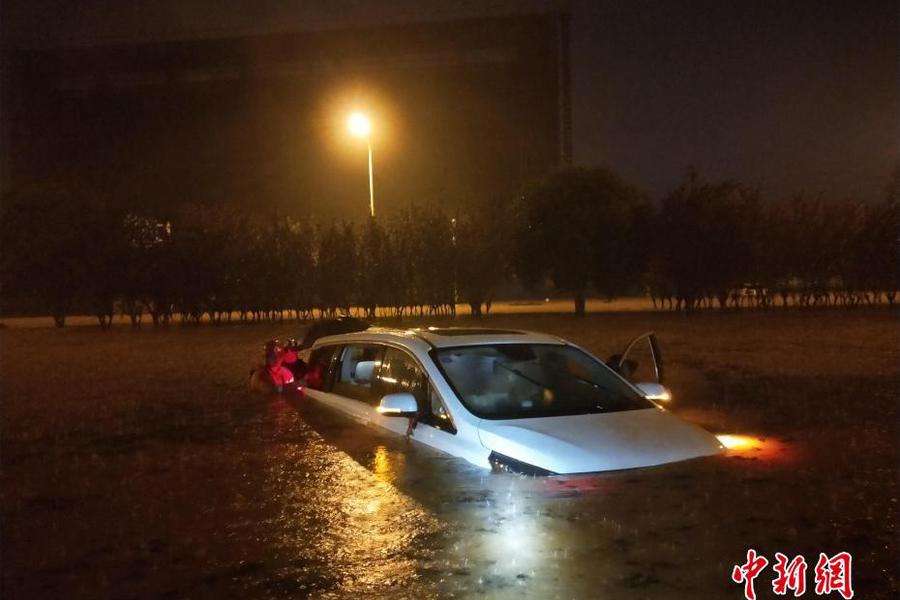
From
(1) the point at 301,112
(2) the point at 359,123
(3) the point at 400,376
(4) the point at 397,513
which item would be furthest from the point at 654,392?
(1) the point at 301,112

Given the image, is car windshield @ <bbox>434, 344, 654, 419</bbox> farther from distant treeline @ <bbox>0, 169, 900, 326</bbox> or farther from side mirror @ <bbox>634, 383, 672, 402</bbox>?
distant treeline @ <bbox>0, 169, 900, 326</bbox>

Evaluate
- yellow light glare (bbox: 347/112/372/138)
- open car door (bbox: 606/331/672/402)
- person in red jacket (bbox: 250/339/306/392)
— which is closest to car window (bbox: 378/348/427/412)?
open car door (bbox: 606/331/672/402)

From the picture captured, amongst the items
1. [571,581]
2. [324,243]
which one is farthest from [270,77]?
[571,581]

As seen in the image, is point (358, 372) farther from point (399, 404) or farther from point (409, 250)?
point (409, 250)

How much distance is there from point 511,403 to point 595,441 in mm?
1004

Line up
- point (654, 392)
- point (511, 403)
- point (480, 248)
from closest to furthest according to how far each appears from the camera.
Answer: point (511, 403) → point (654, 392) → point (480, 248)

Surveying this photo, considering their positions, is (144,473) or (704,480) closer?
(704,480)

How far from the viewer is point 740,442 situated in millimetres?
7531

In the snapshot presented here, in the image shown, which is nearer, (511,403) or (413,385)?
(511,403)

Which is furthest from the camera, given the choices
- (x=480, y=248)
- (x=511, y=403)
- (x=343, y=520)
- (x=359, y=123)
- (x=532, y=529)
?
(x=480, y=248)

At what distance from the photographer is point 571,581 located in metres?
4.25

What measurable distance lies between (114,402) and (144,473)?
4987mm

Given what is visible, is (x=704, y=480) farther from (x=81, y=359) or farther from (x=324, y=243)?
(x=324, y=243)

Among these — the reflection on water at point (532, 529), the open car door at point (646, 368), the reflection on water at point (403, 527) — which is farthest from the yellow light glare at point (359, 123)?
the reflection on water at point (532, 529)
